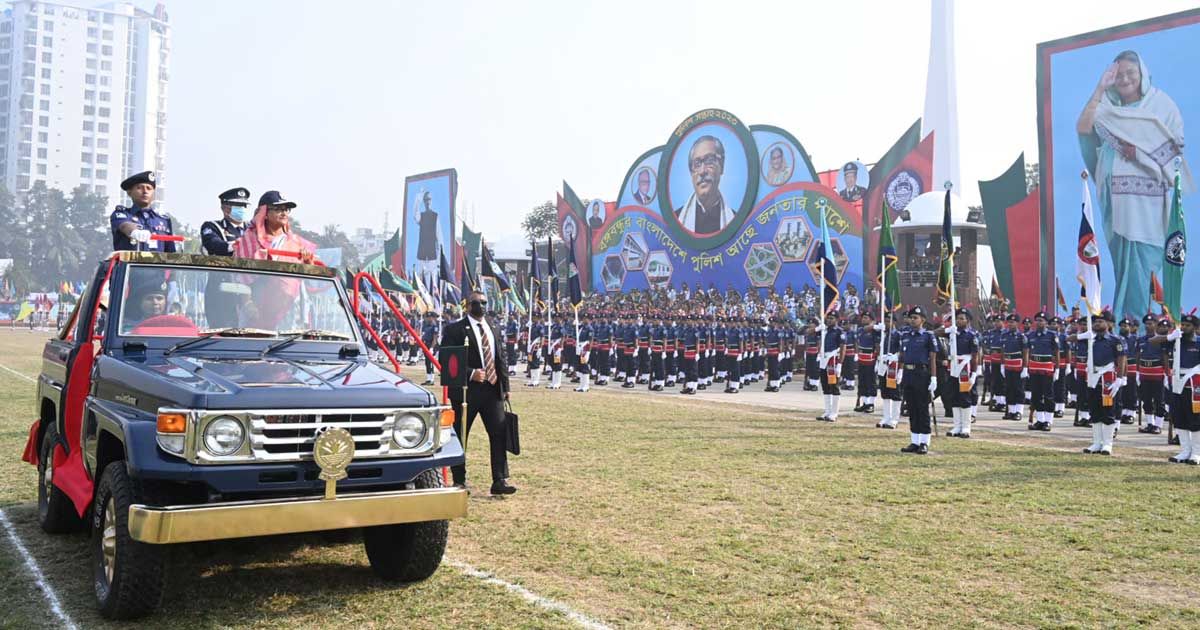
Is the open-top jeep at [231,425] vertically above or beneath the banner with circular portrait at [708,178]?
beneath

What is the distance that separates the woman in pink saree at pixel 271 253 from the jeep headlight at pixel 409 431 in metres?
1.45

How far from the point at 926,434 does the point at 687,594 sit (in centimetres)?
763

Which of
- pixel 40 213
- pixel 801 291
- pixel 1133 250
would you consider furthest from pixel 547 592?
pixel 40 213

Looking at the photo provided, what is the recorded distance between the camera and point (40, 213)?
9650 centimetres

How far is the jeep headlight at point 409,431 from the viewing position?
483cm

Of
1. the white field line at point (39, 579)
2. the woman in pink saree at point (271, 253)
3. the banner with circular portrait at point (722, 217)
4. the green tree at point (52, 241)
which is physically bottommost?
the white field line at point (39, 579)

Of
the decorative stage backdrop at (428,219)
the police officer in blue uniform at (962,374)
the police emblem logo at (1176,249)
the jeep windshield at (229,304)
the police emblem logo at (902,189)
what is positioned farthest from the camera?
the decorative stage backdrop at (428,219)

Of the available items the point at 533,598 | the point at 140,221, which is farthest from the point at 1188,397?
the point at 140,221

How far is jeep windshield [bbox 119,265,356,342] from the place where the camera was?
5.46 metres

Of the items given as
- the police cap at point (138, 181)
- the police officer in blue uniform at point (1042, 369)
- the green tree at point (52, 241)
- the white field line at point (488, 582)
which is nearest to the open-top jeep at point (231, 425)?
the white field line at point (488, 582)

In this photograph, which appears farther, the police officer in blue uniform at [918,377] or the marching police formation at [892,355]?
the police officer in blue uniform at [918,377]

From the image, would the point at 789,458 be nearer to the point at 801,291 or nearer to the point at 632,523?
the point at 632,523

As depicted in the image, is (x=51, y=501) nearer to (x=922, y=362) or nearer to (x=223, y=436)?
(x=223, y=436)

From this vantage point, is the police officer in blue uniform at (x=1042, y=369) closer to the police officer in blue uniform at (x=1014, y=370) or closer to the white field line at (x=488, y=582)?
the police officer in blue uniform at (x=1014, y=370)
